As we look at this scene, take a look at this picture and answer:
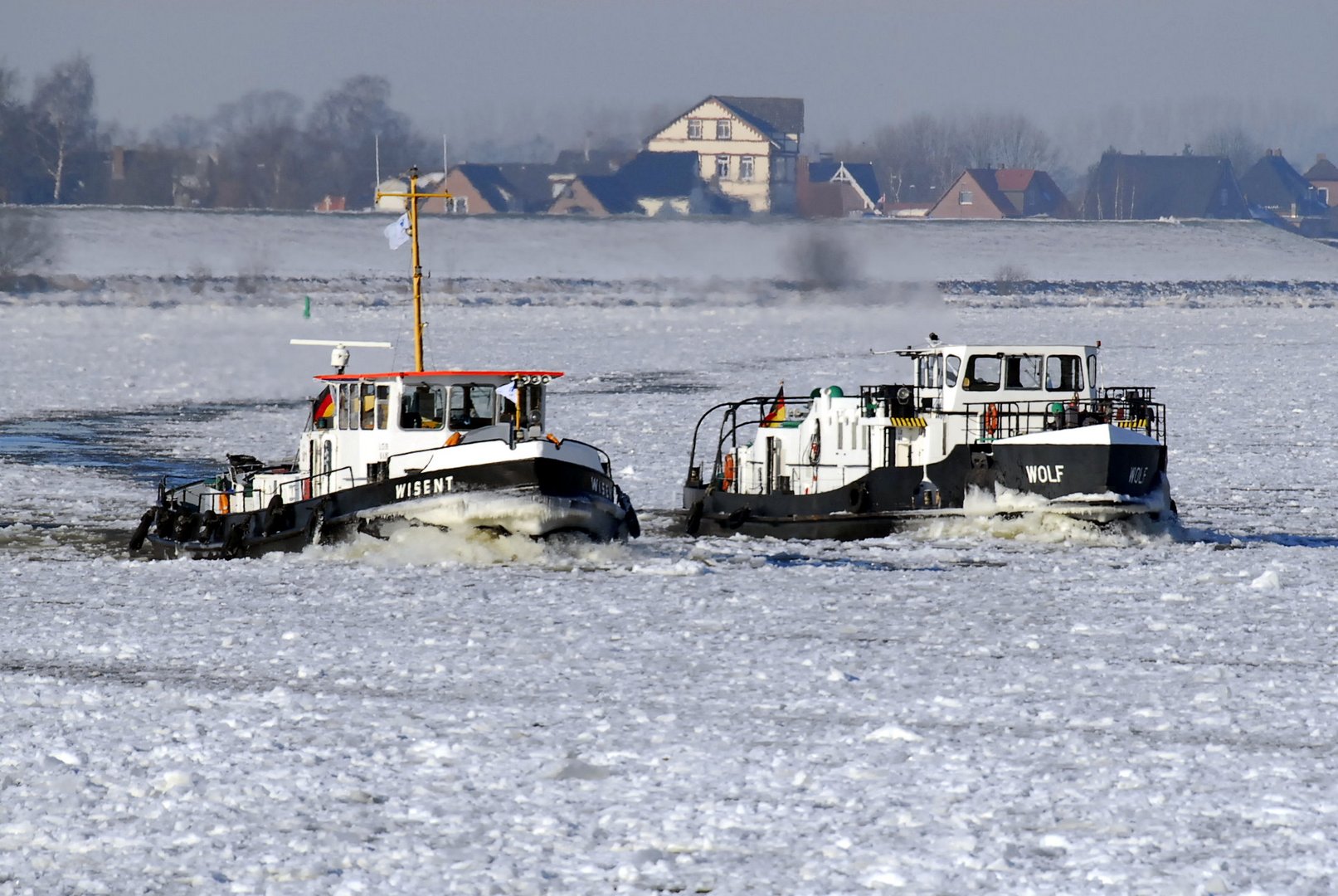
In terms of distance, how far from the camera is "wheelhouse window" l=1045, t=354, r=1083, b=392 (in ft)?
87.0

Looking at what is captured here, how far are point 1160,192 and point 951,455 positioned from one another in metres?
144

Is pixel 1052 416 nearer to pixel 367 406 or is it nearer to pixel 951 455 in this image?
pixel 951 455

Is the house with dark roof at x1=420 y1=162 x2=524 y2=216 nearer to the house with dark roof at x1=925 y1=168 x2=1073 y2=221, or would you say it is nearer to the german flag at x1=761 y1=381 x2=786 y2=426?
the house with dark roof at x1=925 y1=168 x2=1073 y2=221

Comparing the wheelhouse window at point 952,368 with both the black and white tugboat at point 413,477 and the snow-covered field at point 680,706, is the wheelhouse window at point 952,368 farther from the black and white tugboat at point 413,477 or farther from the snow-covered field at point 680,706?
the black and white tugboat at point 413,477

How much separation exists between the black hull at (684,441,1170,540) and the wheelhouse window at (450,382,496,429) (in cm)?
407

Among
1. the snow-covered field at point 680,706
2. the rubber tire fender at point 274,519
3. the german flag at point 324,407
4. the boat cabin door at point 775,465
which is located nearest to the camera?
the snow-covered field at point 680,706

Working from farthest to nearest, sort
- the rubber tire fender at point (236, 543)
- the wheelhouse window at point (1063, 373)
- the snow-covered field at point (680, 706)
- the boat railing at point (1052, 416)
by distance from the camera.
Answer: the wheelhouse window at point (1063, 373) < the boat railing at point (1052, 416) < the rubber tire fender at point (236, 543) < the snow-covered field at point (680, 706)

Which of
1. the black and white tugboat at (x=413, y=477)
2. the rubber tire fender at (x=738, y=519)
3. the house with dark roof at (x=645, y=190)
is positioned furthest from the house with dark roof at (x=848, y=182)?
the black and white tugboat at (x=413, y=477)

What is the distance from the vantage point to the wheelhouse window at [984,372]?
1033 inches

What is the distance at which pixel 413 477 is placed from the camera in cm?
2219

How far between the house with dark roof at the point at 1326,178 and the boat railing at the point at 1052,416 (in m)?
179

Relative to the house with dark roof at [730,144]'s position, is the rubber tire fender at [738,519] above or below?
below

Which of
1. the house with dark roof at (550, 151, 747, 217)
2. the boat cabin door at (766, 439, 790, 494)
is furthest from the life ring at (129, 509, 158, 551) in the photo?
the house with dark roof at (550, 151, 747, 217)

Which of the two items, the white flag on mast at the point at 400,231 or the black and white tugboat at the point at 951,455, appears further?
the white flag on mast at the point at 400,231
